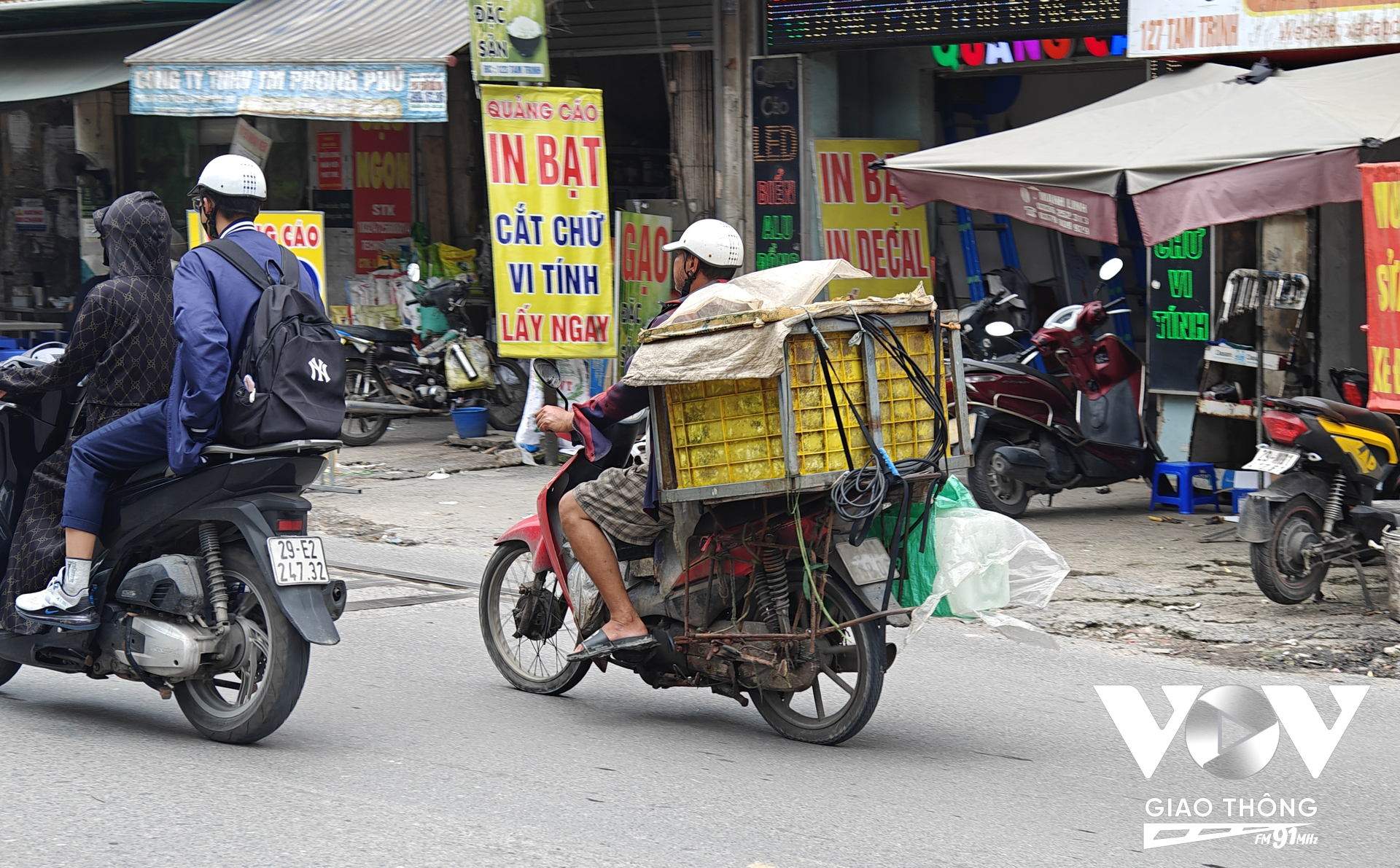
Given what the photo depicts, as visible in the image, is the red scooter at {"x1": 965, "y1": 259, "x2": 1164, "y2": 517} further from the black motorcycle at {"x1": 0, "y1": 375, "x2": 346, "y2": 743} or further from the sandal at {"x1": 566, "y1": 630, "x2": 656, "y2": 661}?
the black motorcycle at {"x1": 0, "y1": 375, "x2": 346, "y2": 743}

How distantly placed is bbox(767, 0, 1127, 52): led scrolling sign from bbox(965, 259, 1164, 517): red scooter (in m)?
2.46

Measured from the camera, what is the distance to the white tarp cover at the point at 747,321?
15.3 ft

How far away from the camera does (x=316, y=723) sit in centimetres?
535

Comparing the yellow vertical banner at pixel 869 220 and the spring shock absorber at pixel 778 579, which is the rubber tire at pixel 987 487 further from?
the spring shock absorber at pixel 778 579

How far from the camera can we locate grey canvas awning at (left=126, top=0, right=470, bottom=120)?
12.3 m

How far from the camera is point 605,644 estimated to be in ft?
17.6

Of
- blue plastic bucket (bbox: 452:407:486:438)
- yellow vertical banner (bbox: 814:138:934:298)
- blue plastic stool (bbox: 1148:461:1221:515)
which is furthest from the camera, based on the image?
blue plastic bucket (bbox: 452:407:486:438)

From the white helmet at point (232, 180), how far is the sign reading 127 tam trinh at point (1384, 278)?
209 inches

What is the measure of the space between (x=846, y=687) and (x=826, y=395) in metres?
1.05

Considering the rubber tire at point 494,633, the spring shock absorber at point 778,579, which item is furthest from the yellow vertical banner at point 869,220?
the spring shock absorber at point 778,579

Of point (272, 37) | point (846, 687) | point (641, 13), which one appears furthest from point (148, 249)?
point (272, 37)

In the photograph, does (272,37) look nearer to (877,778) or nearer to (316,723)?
(316,723)

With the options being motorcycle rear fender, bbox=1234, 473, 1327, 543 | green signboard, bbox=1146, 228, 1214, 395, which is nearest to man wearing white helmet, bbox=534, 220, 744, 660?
motorcycle rear fender, bbox=1234, 473, 1327, 543

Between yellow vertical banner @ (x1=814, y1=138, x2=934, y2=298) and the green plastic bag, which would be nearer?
the green plastic bag
